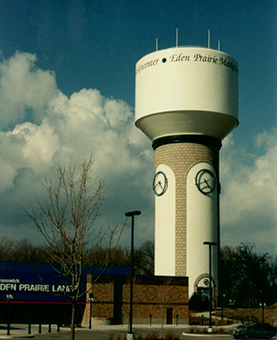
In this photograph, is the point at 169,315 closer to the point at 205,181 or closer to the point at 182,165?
the point at 205,181

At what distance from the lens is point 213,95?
63.1 m

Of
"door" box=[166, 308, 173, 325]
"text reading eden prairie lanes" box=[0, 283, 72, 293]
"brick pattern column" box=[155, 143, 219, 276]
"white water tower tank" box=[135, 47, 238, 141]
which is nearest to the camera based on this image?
"text reading eden prairie lanes" box=[0, 283, 72, 293]

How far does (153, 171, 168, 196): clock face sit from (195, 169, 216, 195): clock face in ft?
11.6

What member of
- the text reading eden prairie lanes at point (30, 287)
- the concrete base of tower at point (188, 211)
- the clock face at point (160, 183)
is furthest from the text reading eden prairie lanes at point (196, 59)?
the text reading eden prairie lanes at point (30, 287)

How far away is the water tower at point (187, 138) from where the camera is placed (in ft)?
208

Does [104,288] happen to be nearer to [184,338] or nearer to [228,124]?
[184,338]

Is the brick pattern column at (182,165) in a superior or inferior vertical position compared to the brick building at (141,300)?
superior

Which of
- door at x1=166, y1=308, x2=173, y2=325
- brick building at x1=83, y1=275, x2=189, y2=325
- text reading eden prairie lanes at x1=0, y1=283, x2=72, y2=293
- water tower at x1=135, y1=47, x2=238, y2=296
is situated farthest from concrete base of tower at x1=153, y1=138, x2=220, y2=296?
text reading eden prairie lanes at x1=0, y1=283, x2=72, y2=293

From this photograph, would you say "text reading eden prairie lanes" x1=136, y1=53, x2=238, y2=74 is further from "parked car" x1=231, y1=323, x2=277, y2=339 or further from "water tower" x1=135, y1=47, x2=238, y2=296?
"parked car" x1=231, y1=323, x2=277, y2=339

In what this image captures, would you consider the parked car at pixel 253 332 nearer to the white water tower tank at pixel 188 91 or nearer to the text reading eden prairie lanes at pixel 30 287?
the text reading eden prairie lanes at pixel 30 287

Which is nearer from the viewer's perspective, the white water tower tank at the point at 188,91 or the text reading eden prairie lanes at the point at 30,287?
the text reading eden prairie lanes at the point at 30,287

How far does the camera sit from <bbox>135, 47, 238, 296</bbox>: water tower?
63.2 meters

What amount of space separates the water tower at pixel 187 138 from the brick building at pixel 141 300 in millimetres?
4038

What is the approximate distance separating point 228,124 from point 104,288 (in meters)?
22.0
